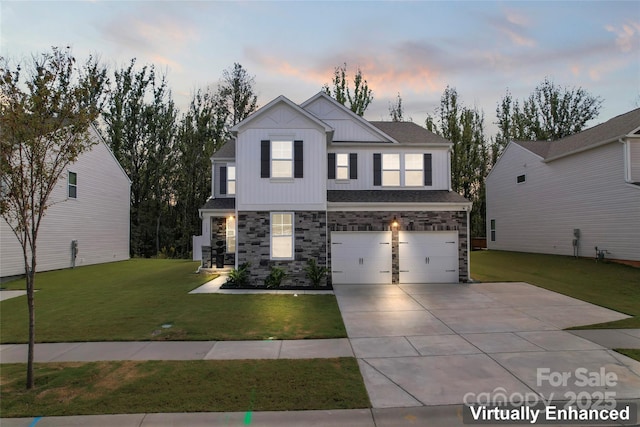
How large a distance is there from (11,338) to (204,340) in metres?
4.01

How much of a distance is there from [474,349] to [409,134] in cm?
1175

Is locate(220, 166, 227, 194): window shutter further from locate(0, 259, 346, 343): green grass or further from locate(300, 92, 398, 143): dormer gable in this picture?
locate(0, 259, 346, 343): green grass

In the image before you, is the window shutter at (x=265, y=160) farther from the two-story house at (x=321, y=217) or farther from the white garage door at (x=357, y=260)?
the white garage door at (x=357, y=260)

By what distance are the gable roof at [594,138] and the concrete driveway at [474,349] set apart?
10.5 m

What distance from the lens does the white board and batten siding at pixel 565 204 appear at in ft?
51.4

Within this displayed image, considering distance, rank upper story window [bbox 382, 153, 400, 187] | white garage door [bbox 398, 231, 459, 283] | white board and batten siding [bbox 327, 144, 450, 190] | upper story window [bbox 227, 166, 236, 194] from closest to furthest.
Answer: white garage door [bbox 398, 231, 459, 283], white board and batten siding [bbox 327, 144, 450, 190], upper story window [bbox 382, 153, 400, 187], upper story window [bbox 227, 166, 236, 194]

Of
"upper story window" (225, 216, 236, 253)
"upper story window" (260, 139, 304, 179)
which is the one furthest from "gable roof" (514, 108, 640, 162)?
"upper story window" (225, 216, 236, 253)

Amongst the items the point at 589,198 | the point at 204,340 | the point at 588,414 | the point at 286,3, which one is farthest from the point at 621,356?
the point at 589,198

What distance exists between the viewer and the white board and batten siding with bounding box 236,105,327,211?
1304 cm

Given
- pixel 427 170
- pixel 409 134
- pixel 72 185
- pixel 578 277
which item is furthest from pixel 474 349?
pixel 72 185

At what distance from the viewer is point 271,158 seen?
1309cm

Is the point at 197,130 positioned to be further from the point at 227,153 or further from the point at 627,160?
the point at 627,160

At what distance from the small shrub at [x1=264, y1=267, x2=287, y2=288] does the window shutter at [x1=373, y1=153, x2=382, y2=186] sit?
5.69 meters

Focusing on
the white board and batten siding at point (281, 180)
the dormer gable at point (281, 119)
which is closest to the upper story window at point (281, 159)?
the white board and batten siding at point (281, 180)
